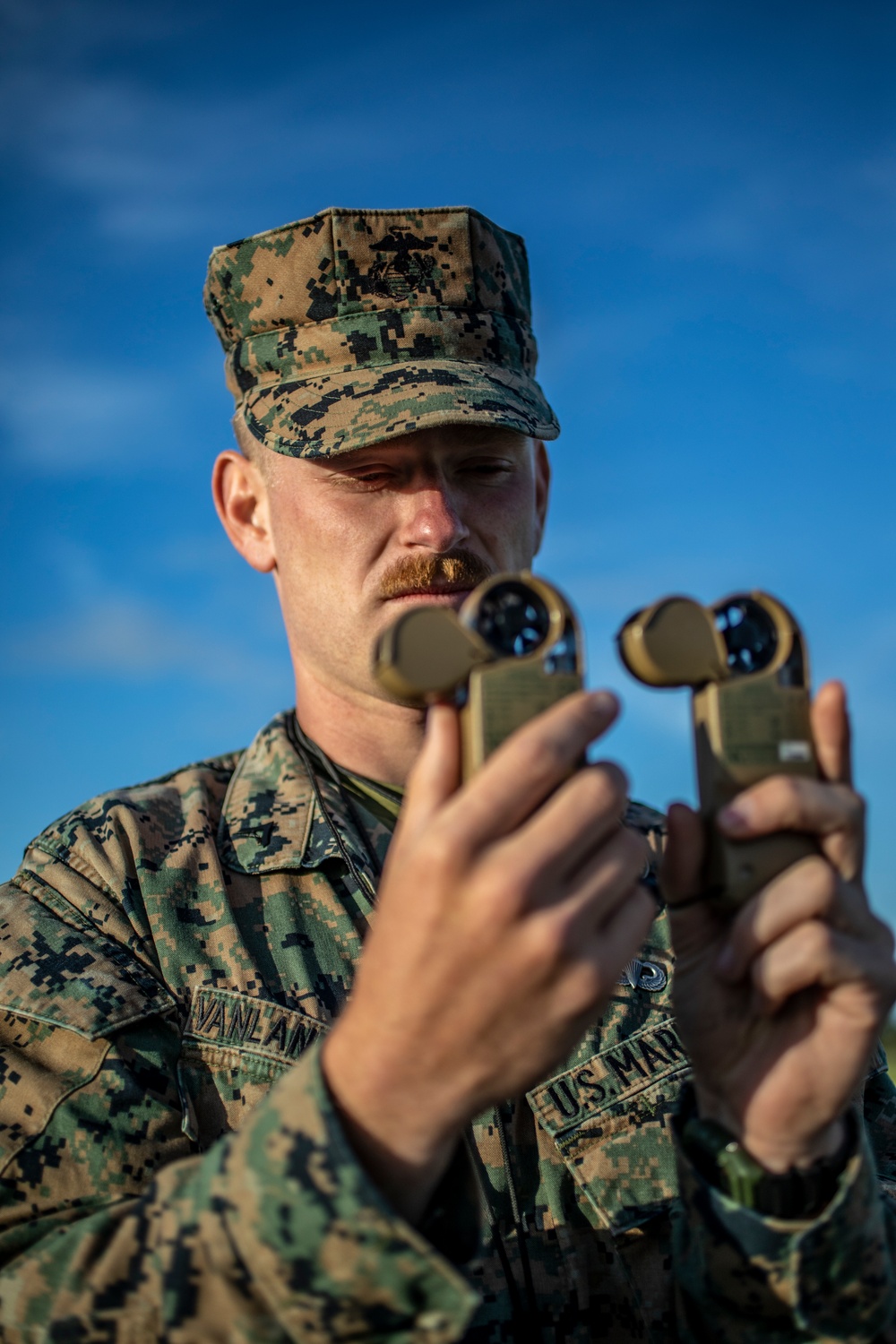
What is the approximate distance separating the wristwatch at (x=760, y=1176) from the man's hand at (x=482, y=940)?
23.9 inches

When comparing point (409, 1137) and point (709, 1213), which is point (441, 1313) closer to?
point (409, 1137)

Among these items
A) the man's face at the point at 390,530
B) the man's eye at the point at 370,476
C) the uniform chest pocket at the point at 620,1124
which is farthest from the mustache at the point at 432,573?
the uniform chest pocket at the point at 620,1124

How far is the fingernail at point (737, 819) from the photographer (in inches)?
78.0

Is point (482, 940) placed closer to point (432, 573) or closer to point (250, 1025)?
point (250, 1025)

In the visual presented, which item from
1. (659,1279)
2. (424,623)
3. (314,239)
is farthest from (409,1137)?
(314,239)

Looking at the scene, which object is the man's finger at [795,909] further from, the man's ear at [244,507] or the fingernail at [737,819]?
the man's ear at [244,507]

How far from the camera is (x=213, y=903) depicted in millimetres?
3318

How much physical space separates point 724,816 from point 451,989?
595 mm

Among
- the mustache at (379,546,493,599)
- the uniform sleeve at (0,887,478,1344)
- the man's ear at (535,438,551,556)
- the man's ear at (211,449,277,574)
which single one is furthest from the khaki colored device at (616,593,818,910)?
the man's ear at (535,438,551,556)

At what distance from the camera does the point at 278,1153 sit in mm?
1885

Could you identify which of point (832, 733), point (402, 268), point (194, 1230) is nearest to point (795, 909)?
point (832, 733)

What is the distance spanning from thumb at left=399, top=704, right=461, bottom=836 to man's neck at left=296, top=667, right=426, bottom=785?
1.96 metres

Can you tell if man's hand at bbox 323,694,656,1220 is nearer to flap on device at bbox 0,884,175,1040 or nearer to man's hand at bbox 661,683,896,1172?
man's hand at bbox 661,683,896,1172

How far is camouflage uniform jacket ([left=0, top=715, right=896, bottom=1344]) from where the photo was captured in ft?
6.21
